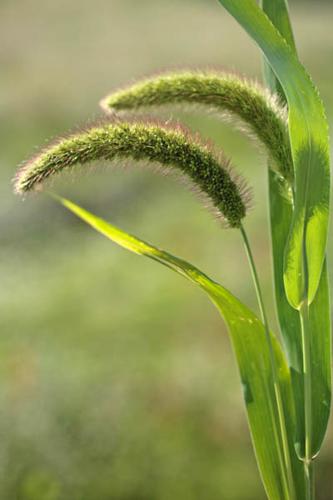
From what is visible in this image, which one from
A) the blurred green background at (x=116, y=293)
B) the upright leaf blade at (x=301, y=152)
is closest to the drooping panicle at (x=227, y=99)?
the upright leaf blade at (x=301, y=152)

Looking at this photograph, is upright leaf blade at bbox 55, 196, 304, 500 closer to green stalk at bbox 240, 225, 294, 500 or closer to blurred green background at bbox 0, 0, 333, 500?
green stalk at bbox 240, 225, 294, 500

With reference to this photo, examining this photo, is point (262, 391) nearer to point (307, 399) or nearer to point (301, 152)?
point (307, 399)

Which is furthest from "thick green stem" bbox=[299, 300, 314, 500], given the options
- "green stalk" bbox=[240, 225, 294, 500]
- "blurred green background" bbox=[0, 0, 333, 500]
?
"blurred green background" bbox=[0, 0, 333, 500]

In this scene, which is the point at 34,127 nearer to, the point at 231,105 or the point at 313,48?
the point at 313,48

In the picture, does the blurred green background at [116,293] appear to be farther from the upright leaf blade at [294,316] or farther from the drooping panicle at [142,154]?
the drooping panicle at [142,154]

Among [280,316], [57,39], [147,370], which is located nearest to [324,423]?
[280,316]

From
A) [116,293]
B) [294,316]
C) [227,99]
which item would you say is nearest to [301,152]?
[227,99]
